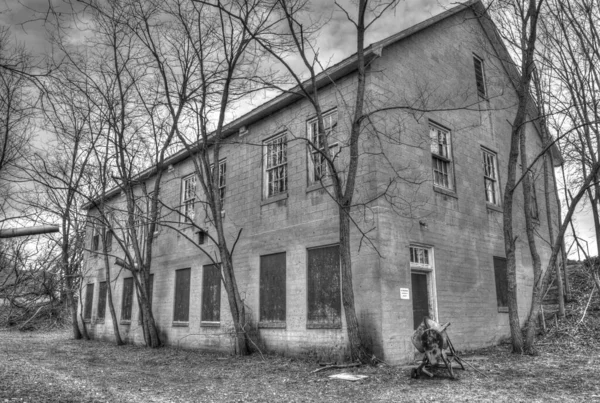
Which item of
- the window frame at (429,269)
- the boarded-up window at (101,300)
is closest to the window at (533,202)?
the window frame at (429,269)

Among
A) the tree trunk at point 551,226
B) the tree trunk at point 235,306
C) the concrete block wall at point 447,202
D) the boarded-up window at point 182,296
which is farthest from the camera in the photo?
the boarded-up window at point 182,296

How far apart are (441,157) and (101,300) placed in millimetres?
16422

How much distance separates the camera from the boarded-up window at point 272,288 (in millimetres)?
12156

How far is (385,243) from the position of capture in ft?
33.7

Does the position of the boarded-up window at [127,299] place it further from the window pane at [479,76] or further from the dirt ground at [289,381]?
the window pane at [479,76]

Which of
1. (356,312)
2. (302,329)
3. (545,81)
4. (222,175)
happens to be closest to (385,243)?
(356,312)

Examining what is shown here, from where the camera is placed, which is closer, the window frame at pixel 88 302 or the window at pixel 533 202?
the window at pixel 533 202

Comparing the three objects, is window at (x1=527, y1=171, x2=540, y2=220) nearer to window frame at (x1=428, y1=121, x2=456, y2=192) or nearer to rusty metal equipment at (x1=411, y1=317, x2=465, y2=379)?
window frame at (x1=428, y1=121, x2=456, y2=192)

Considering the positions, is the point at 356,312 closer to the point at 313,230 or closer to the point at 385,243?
the point at 385,243

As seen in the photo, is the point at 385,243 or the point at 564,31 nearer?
the point at 385,243

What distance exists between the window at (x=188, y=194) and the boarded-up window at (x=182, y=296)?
1976 mm

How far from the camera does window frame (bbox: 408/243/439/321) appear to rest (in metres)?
11.0

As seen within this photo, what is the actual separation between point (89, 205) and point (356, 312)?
703 inches

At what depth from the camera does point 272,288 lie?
1244cm
